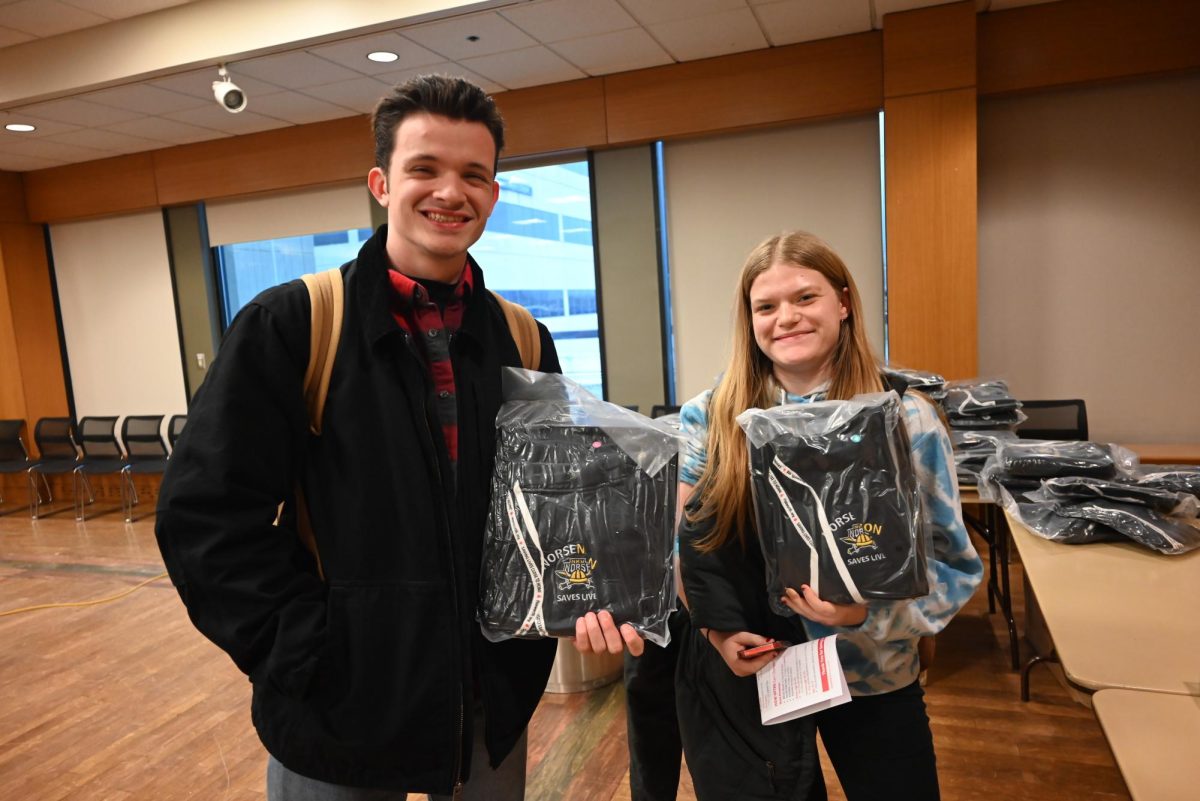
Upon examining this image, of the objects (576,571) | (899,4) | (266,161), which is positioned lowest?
(576,571)

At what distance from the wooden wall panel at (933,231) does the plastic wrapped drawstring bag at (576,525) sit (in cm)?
360

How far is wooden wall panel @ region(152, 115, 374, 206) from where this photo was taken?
551 cm

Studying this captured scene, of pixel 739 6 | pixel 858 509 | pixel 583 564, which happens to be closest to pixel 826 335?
pixel 858 509

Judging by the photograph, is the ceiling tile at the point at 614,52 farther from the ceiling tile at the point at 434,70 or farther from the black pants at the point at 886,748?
the black pants at the point at 886,748

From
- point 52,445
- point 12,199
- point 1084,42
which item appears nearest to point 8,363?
point 52,445

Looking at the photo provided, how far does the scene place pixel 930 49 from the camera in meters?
3.93

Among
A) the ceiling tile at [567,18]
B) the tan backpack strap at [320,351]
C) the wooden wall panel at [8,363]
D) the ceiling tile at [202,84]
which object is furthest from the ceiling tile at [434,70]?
the wooden wall panel at [8,363]

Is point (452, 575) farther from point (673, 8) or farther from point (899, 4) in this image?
point (899, 4)

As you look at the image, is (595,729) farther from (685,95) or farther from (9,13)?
(9,13)

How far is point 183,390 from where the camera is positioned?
6.55 metres

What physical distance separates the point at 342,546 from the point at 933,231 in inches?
158

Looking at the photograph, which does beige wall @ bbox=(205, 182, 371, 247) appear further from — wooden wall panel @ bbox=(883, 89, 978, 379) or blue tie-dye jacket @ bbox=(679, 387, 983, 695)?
blue tie-dye jacket @ bbox=(679, 387, 983, 695)

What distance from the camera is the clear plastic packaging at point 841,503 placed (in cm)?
99

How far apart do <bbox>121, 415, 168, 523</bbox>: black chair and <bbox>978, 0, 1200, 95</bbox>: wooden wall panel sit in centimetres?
658
